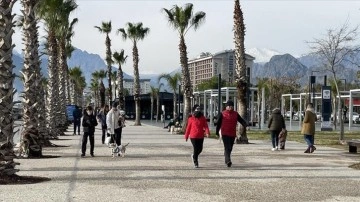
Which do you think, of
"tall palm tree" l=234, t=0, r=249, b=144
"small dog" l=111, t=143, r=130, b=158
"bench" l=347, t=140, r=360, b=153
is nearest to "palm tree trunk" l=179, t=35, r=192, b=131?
"tall palm tree" l=234, t=0, r=249, b=144

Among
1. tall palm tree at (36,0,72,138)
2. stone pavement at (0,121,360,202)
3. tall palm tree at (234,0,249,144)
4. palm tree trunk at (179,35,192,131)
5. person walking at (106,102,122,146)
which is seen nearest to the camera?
stone pavement at (0,121,360,202)

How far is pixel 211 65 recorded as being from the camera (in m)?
142

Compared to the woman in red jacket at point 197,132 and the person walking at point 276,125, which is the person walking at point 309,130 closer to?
the person walking at point 276,125

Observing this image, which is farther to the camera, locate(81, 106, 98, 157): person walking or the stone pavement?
locate(81, 106, 98, 157): person walking

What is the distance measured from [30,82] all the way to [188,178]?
25.6 feet

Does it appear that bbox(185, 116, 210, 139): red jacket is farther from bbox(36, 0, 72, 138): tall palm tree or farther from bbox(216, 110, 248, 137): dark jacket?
bbox(36, 0, 72, 138): tall palm tree

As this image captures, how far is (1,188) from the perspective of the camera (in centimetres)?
997

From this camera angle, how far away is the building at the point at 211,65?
128 m

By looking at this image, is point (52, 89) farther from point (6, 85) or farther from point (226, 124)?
point (6, 85)

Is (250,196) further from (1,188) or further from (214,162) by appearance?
(214,162)

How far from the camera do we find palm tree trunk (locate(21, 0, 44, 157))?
53.0 feet

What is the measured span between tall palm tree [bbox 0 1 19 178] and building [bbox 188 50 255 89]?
110m

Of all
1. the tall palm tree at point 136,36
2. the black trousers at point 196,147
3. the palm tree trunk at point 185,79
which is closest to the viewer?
the black trousers at point 196,147

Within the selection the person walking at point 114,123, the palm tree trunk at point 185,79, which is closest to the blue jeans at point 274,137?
the person walking at point 114,123
